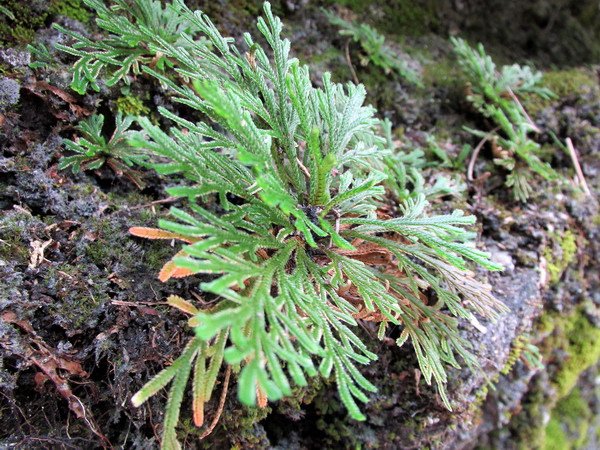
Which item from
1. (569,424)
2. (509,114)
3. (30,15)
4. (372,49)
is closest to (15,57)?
(30,15)

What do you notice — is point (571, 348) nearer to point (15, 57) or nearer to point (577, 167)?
point (577, 167)

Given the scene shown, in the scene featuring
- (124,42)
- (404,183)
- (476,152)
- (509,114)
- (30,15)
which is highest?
(509,114)

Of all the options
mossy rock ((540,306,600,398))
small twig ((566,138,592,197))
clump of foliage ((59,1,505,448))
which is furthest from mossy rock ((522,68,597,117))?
clump of foliage ((59,1,505,448))

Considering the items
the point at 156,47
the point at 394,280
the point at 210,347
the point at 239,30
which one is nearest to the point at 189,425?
the point at 210,347

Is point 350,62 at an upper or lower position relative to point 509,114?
lower

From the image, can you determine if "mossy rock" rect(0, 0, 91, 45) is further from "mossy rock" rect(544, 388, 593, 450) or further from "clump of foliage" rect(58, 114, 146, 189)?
"mossy rock" rect(544, 388, 593, 450)

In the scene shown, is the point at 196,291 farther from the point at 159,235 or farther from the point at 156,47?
the point at 156,47

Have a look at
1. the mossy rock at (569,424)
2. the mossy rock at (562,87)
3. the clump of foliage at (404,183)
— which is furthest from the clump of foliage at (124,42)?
the mossy rock at (569,424)

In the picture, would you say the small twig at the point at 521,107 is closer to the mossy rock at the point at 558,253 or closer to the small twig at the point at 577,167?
the small twig at the point at 577,167

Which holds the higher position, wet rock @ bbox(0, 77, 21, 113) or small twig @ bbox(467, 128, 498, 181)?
small twig @ bbox(467, 128, 498, 181)
